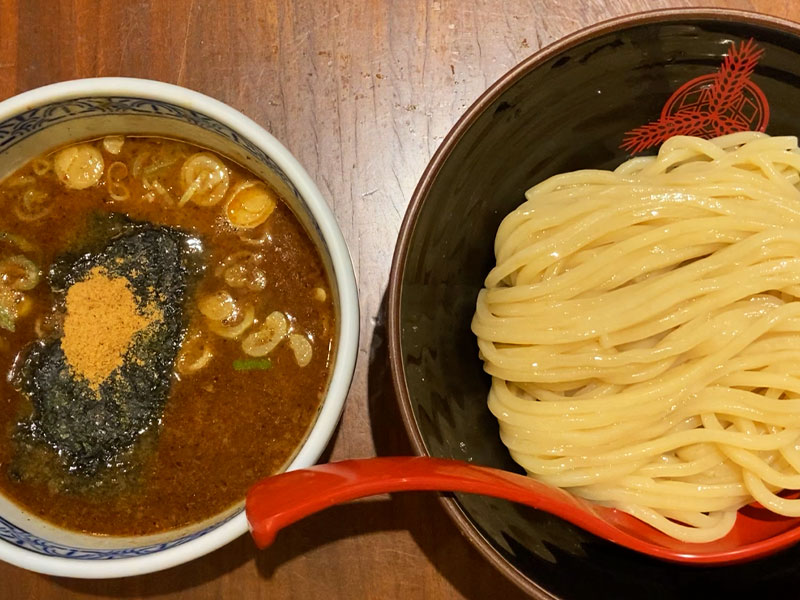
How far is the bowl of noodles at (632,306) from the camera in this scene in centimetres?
112

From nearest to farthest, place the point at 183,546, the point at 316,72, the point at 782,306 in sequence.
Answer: the point at 183,546 < the point at 782,306 < the point at 316,72

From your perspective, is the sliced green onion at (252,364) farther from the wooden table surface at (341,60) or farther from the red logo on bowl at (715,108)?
the red logo on bowl at (715,108)

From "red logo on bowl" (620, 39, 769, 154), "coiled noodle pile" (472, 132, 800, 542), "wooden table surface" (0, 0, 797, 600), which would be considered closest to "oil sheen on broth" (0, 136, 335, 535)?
"wooden table surface" (0, 0, 797, 600)

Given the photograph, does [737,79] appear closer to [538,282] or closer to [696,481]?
[538,282]

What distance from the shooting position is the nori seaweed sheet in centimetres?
114

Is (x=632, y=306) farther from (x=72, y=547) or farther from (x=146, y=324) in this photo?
(x=72, y=547)

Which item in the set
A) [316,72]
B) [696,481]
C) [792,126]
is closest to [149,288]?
[316,72]

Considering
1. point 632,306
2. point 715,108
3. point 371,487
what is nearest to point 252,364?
A: point 371,487

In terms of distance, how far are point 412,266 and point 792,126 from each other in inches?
30.8

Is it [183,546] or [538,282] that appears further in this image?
[538,282]

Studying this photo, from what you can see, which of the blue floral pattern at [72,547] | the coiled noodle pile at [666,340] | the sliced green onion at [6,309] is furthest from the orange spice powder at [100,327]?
the coiled noodle pile at [666,340]

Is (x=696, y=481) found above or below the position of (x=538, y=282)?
below

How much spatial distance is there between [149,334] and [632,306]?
32.7 inches

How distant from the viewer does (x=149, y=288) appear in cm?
116
